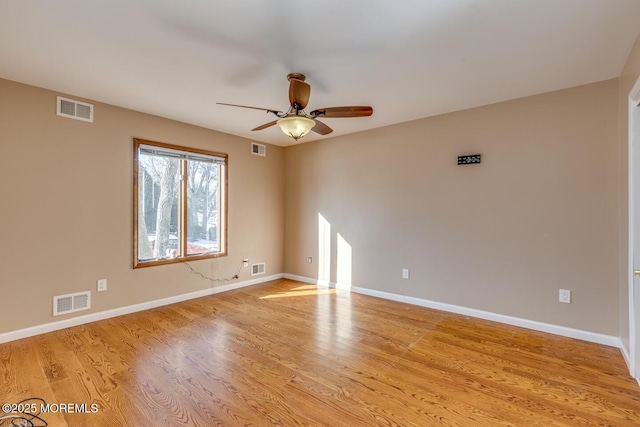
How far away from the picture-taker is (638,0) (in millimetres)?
1771

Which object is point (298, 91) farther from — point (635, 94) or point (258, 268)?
point (258, 268)

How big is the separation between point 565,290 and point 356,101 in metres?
2.90

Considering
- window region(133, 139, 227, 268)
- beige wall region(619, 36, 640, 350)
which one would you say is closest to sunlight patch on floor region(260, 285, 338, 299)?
window region(133, 139, 227, 268)

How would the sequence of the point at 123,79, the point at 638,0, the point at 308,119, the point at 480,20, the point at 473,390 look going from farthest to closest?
the point at 123,79 < the point at 308,119 < the point at 473,390 < the point at 480,20 < the point at 638,0

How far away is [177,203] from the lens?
4.20 m

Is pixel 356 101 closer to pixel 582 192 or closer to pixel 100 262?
pixel 582 192

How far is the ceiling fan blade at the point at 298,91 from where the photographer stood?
7.66 ft

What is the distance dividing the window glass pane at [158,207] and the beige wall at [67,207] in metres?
0.17

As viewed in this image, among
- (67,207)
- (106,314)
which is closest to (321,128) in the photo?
(67,207)

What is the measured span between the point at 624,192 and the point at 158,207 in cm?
495

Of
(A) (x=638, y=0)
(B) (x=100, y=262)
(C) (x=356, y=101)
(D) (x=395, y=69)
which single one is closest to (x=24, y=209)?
(B) (x=100, y=262)

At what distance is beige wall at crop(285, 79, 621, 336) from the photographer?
9.41 ft

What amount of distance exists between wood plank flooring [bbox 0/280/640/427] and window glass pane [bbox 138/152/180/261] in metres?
0.91

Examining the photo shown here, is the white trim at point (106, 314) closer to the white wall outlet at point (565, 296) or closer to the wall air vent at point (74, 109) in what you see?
the wall air vent at point (74, 109)
